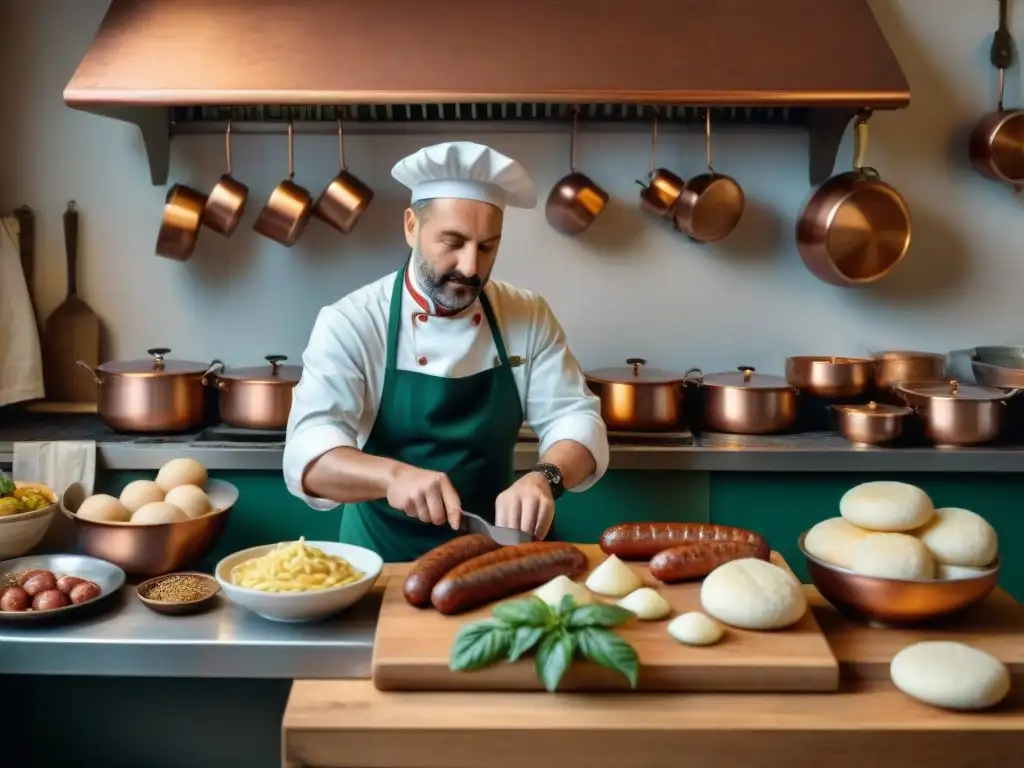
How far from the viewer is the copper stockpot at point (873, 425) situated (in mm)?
3016

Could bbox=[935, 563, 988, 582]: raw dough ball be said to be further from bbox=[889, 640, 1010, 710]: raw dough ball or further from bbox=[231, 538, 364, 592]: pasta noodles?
bbox=[231, 538, 364, 592]: pasta noodles

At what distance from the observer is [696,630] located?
1.57 metres

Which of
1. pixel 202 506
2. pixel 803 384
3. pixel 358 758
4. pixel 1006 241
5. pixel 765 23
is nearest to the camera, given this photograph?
pixel 358 758

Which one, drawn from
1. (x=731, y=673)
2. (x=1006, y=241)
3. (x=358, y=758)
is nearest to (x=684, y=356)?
(x=1006, y=241)

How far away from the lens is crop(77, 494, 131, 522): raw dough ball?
2025 millimetres

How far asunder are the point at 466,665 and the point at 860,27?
229cm

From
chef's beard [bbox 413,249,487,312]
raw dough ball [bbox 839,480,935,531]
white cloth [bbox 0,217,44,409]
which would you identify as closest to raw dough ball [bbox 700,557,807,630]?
raw dough ball [bbox 839,480,935,531]

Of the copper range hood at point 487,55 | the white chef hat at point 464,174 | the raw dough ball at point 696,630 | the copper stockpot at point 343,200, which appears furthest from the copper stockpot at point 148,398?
the raw dough ball at point 696,630

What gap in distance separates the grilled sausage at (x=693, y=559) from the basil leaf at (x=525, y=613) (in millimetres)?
300

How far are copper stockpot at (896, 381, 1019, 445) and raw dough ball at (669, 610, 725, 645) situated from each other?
5.53 feet

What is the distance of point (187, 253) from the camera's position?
10.9ft

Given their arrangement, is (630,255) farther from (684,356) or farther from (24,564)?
(24,564)

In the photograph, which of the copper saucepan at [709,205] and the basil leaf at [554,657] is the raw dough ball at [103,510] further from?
the copper saucepan at [709,205]

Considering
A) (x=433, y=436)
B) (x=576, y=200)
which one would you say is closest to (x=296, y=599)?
(x=433, y=436)
